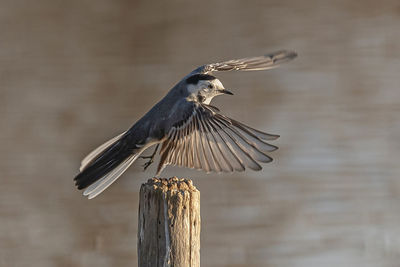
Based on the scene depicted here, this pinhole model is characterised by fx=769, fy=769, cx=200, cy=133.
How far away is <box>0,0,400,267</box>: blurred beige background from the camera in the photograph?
5555 millimetres

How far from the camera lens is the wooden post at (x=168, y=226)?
120 inches

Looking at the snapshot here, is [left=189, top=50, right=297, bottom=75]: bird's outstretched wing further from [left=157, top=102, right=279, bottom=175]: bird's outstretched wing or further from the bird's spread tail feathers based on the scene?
the bird's spread tail feathers

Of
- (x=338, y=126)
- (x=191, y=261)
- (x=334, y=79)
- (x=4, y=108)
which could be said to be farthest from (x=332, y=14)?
(x=191, y=261)

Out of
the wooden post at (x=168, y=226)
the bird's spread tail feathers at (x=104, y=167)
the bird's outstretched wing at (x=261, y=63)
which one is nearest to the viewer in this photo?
the wooden post at (x=168, y=226)

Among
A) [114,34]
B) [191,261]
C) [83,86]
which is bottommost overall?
[191,261]

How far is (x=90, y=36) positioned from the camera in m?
6.05

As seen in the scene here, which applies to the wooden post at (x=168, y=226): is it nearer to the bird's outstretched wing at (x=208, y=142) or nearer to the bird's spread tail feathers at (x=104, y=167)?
the bird's outstretched wing at (x=208, y=142)

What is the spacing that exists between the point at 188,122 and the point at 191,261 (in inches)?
31.7

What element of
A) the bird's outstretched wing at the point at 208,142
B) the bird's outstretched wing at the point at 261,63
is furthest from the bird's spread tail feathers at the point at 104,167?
the bird's outstretched wing at the point at 261,63

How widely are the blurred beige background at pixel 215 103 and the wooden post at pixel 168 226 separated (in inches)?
96.3

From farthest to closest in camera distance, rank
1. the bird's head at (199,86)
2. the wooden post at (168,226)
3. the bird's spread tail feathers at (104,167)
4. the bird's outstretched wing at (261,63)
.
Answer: the bird's outstretched wing at (261,63)
the bird's head at (199,86)
the bird's spread tail feathers at (104,167)
the wooden post at (168,226)

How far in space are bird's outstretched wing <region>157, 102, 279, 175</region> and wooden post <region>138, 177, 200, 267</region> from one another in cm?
42

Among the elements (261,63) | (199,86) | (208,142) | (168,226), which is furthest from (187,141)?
(261,63)

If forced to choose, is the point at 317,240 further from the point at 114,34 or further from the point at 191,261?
the point at 191,261
